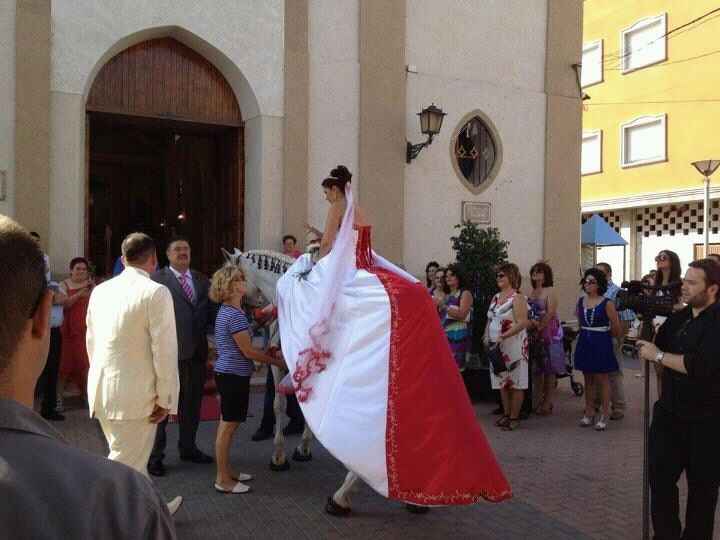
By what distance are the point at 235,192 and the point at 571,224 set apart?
6.39m

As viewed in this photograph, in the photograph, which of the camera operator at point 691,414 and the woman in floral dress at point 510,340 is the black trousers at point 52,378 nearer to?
the woman in floral dress at point 510,340

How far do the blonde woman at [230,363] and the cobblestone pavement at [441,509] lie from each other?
0.83 feet

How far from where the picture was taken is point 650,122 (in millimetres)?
23578

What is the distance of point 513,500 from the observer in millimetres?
5383

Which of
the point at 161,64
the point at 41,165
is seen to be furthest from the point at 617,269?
the point at 41,165

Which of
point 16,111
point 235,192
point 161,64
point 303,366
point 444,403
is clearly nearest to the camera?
point 444,403

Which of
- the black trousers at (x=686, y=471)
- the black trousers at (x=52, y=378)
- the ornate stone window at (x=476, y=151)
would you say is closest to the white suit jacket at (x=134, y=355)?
the black trousers at (x=686, y=471)

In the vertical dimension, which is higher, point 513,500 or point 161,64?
point 161,64

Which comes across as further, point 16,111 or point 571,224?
point 571,224

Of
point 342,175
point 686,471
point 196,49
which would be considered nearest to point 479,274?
point 342,175

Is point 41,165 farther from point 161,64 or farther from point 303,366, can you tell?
point 303,366

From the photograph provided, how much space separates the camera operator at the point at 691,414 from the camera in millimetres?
3865

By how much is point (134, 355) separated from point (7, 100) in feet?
20.5

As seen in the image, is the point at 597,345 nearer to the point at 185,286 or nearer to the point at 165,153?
the point at 185,286
